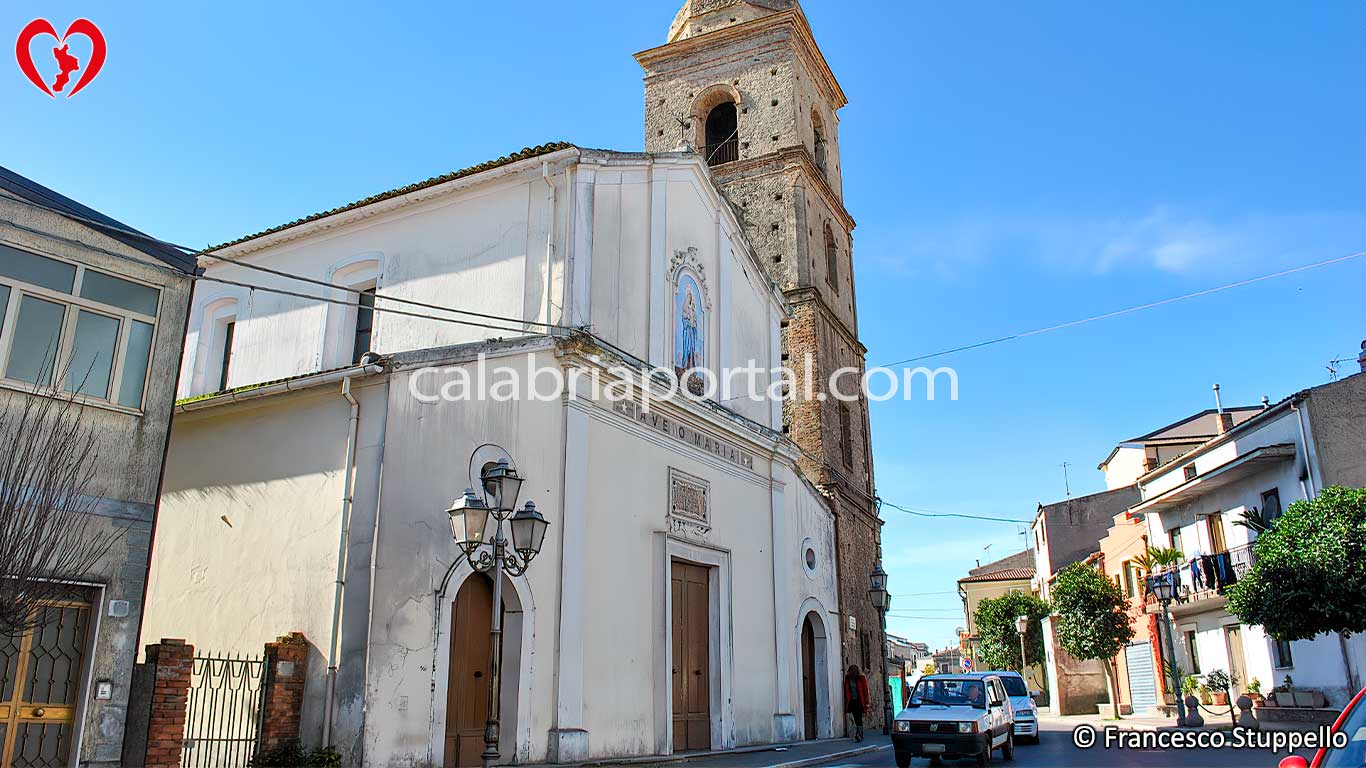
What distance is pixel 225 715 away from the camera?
11547 millimetres

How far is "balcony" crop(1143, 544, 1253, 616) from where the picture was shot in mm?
24734

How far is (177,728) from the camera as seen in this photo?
384 inches

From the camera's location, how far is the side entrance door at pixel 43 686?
8953 millimetres

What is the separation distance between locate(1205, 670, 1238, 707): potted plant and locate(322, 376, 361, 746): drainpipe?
2371 centimetres

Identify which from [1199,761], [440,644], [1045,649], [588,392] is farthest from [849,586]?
[1045,649]

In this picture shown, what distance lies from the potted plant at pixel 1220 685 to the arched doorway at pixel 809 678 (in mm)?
12240

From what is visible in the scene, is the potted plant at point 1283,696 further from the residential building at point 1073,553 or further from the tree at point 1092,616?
the residential building at point 1073,553

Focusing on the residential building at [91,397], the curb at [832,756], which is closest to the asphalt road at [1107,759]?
the curb at [832,756]

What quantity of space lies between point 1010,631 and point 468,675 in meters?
40.4

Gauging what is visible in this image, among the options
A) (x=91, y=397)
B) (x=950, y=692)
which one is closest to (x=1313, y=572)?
(x=950, y=692)

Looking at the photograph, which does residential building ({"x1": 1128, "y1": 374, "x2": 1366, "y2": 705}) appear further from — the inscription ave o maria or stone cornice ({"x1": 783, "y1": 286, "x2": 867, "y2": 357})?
the inscription ave o maria

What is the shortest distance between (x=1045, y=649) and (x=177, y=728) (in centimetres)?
4345

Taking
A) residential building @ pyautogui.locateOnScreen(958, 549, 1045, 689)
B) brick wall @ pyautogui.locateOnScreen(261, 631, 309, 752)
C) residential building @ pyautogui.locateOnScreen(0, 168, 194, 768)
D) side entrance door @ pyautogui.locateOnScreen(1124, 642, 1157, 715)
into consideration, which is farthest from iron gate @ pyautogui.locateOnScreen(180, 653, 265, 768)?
residential building @ pyautogui.locateOnScreen(958, 549, 1045, 689)

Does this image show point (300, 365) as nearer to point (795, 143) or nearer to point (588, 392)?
point (588, 392)
